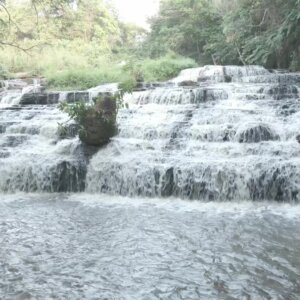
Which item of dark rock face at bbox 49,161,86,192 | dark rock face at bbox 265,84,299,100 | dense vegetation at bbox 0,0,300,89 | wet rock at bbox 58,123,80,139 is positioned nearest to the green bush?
dense vegetation at bbox 0,0,300,89

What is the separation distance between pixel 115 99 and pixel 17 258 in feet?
17.0

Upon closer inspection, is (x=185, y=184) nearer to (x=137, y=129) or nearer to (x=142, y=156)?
(x=142, y=156)

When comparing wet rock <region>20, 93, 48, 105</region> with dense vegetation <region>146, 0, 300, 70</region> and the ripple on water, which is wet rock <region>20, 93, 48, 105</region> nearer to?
the ripple on water

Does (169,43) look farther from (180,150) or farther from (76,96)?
(180,150)

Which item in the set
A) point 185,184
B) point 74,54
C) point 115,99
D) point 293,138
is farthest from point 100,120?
point 74,54

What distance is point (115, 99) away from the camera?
359 inches

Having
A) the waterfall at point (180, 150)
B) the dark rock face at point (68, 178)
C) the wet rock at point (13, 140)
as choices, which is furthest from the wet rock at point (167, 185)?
the wet rock at point (13, 140)

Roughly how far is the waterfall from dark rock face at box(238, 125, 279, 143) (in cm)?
2

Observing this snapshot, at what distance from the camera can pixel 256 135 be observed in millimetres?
8398

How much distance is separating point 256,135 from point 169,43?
15642 millimetres

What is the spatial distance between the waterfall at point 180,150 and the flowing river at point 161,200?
21mm

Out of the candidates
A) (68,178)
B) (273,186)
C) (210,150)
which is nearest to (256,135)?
(210,150)

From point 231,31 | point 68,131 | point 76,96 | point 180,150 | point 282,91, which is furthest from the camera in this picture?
point 231,31

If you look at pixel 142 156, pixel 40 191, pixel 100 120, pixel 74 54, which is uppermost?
pixel 74 54
